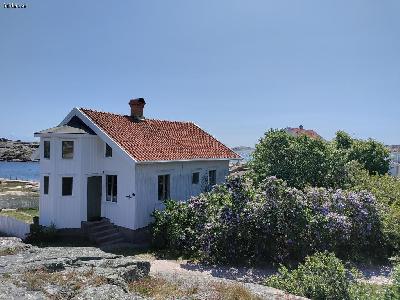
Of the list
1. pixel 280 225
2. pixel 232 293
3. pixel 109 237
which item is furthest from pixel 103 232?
pixel 232 293

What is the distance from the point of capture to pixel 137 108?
26969 millimetres

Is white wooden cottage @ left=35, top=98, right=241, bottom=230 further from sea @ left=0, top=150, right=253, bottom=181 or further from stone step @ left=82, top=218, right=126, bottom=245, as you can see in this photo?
sea @ left=0, top=150, right=253, bottom=181

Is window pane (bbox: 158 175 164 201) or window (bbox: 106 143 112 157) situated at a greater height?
window (bbox: 106 143 112 157)

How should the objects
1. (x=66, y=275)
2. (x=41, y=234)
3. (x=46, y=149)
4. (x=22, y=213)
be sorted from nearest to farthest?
(x=66, y=275) < (x=41, y=234) < (x=46, y=149) < (x=22, y=213)

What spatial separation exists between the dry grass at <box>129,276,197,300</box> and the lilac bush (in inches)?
290

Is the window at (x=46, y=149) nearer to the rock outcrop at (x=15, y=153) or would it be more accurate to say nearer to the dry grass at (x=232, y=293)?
the dry grass at (x=232, y=293)

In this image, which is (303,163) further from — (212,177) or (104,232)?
(104,232)

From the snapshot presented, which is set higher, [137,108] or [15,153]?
[15,153]

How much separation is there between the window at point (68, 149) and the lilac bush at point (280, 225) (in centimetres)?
772

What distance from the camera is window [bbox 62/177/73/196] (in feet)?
73.2

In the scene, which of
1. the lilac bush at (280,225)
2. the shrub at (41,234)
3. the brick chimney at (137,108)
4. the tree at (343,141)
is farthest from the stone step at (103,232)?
the tree at (343,141)

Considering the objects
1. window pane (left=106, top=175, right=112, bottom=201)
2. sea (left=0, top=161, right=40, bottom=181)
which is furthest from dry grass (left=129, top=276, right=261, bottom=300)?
sea (left=0, top=161, right=40, bottom=181)

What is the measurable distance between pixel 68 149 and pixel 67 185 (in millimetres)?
1974

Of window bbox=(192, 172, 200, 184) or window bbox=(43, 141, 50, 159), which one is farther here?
window bbox=(192, 172, 200, 184)
